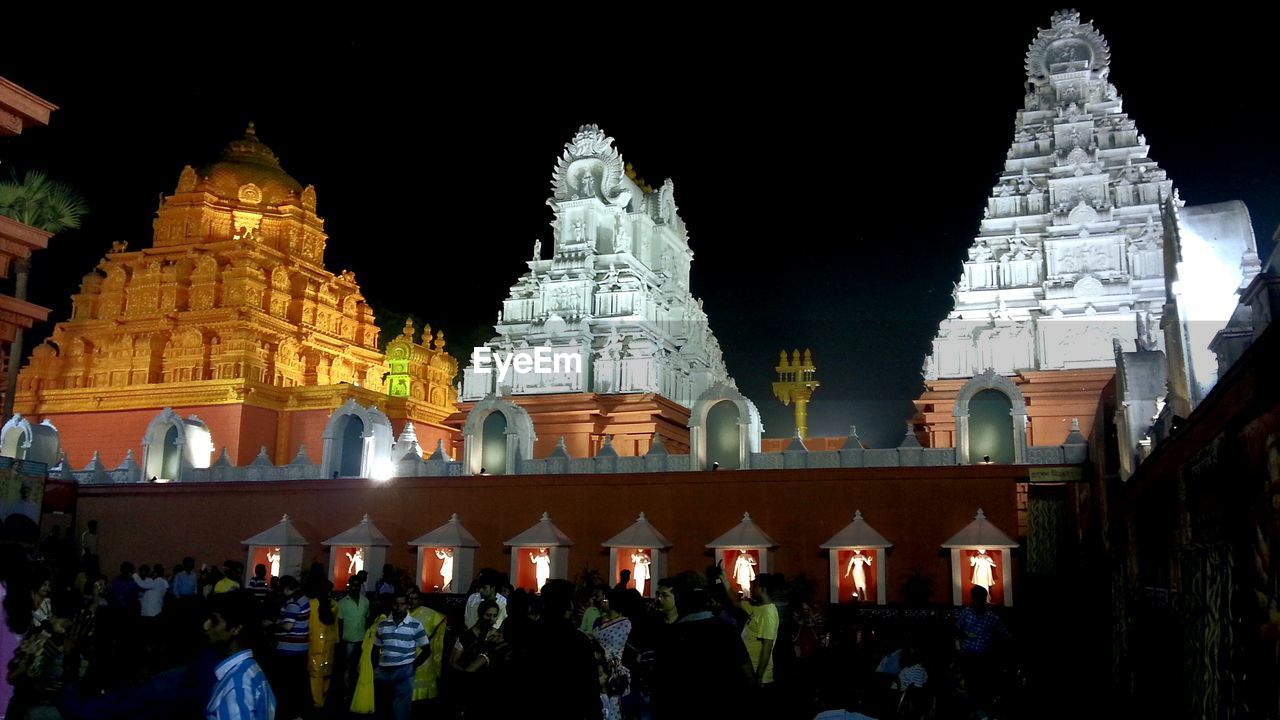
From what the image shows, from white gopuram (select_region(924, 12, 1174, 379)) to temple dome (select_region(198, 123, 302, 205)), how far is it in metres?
26.2

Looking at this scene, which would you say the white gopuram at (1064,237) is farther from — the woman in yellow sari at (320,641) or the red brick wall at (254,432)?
the red brick wall at (254,432)

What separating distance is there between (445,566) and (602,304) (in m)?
12.8

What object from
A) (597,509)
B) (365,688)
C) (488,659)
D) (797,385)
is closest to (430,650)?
(365,688)

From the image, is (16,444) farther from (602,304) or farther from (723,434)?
(723,434)

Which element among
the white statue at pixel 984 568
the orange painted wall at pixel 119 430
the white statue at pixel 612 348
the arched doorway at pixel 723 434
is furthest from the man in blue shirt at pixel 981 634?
the orange painted wall at pixel 119 430

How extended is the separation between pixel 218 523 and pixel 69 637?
64.6 ft

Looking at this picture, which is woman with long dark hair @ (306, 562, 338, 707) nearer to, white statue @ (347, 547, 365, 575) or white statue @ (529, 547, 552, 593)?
white statue @ (529, 547, 552, 593)

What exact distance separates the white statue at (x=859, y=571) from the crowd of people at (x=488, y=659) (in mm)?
8168

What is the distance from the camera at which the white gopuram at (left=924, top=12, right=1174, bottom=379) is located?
28.8m

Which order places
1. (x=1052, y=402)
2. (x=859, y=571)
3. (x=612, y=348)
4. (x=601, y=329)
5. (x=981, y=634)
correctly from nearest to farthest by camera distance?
(x=981, y=634) < (x=859, y=571) < (x=1052, y=402) < (x=612, y=348) < (x=601, y=329)

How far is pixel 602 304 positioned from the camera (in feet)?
111

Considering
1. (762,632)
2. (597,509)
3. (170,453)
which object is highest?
(170,453)

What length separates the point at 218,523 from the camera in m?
25.5

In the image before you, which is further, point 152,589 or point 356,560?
point 356,560
